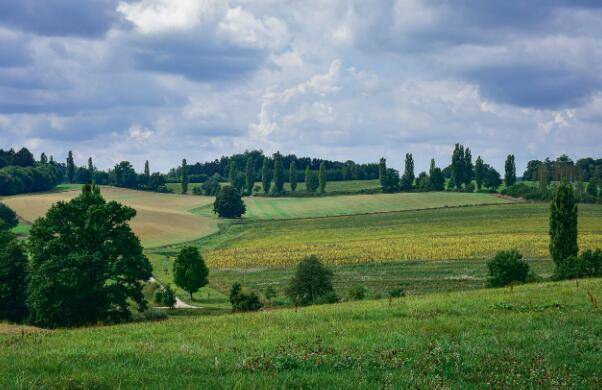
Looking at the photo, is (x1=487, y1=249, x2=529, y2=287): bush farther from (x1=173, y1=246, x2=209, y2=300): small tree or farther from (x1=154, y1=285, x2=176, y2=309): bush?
(x1=173, y1=246, x2=209, y2=300): small tree

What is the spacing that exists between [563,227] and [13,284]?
167 ft

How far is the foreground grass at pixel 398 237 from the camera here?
93.9 metres

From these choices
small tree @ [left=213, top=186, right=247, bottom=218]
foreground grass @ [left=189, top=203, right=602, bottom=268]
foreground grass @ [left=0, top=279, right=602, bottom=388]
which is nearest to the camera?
foreground grass @ [left=0, top=279, right=602, bottom=388]

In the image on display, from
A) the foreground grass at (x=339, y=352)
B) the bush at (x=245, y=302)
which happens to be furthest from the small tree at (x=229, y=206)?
the foreground grass at (x=339, y=352)

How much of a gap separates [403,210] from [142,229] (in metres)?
68.2

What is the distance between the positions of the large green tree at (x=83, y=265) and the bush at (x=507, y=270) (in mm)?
26943

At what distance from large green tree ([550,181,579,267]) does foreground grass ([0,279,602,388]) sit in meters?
41.9

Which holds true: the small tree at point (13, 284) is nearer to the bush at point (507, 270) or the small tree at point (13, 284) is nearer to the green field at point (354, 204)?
the bush at point (507, 270)

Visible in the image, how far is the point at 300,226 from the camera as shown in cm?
14412

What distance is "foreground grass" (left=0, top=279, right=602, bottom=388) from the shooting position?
11.2 meters

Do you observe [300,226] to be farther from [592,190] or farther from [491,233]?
[592,190]

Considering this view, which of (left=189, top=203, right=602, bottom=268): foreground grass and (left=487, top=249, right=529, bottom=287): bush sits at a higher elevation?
(left=487, top=249, right=529, bottom=287): bush

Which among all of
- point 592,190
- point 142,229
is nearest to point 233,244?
point 142,229

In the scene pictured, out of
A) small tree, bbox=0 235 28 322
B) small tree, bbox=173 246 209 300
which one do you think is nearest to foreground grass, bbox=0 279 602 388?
small tree, bbox=0 235 28 322
